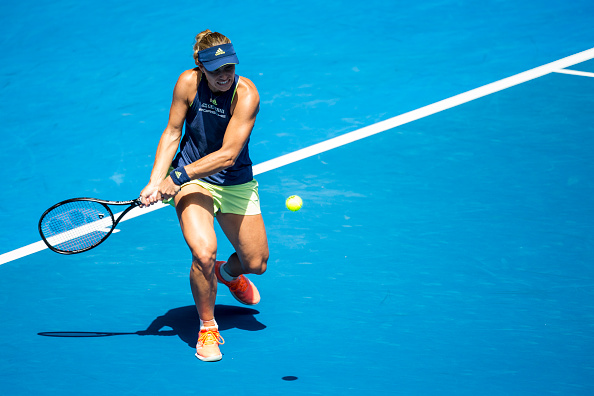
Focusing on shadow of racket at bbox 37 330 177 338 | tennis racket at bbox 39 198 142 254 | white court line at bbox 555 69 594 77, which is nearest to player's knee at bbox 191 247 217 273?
tennis racket at bbox 39 198 142 254

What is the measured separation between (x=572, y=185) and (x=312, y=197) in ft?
8.03

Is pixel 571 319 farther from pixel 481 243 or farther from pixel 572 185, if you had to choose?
pixel 572 185

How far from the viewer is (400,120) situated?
30.7 ft

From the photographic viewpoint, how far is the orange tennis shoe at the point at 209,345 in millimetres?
5348

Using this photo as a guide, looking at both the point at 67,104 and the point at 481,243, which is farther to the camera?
the point at 67,104

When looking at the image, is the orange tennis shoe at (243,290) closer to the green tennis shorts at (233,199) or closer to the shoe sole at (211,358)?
the green tennis shorts at (233,199)

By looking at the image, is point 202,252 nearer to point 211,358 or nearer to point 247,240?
point 247,240

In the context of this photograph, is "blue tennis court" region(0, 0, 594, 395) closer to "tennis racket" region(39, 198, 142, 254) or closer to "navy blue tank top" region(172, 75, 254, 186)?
"tennis racket" region(39, 198, 142, 254)

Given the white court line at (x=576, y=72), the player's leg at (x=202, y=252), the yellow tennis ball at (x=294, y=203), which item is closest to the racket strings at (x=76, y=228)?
the player's leg at (x=202, y=252)

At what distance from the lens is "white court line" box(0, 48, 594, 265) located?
7.76 metres

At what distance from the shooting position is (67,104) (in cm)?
980

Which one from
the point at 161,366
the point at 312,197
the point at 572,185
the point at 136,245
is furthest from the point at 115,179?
the point at 572,185

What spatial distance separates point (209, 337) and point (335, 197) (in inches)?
105

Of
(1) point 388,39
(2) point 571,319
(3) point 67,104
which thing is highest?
(1) point 388,39
